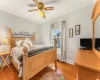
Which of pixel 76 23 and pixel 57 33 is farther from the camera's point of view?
pixel 57 33

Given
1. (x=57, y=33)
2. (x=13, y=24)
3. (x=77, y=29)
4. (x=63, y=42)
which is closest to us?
(x=77, y=29)

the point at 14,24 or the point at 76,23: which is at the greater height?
the point at 14,24

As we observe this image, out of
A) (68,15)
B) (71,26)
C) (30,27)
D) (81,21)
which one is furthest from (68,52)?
(30,27)

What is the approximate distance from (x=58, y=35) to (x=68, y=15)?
3.76 ft

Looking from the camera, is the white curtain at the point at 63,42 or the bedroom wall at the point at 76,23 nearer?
the bedroom wall at the point at 76,23

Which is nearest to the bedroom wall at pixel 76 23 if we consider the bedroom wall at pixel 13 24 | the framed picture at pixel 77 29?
the framed picture at pixel 77 29

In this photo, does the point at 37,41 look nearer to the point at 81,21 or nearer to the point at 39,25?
the point at 39,25

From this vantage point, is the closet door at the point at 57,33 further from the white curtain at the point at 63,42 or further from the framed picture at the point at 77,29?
the framed picture at the point at 77,29

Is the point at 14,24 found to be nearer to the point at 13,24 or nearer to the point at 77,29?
the point at 13,24

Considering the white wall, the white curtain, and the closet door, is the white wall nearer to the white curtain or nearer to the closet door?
the closet door

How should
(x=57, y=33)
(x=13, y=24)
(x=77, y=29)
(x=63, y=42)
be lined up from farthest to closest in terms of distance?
(x=57, y=33)
(x=13, y=24)
(x=63, y=42)
(x=77, y=29)

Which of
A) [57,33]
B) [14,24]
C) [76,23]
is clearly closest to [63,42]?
[57,33]

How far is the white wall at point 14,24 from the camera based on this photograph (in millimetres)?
3799

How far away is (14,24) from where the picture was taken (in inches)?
169
